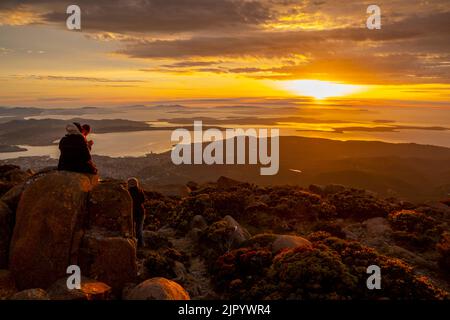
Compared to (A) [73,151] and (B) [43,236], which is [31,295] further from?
(A) [73,151]

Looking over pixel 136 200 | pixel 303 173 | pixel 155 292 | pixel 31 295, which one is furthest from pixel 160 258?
pixel 303 173

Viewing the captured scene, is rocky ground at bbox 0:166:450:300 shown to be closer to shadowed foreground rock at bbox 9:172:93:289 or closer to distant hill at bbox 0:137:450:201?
shadowed foreground rock at bbox 9:172:93:289

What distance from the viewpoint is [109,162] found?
496 feet

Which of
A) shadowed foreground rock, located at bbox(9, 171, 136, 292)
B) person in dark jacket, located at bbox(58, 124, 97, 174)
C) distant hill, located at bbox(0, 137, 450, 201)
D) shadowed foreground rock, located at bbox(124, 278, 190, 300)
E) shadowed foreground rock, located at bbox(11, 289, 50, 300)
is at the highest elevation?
person in dark jacket, located at bbox(58, 124, 97, 174)

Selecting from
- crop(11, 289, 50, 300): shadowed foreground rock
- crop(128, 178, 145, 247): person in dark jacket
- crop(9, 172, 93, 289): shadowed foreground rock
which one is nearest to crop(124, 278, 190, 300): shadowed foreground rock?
crop(9, 172, 93, 289): shadowed foreground rock

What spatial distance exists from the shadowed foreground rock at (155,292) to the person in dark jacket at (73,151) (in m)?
4.78

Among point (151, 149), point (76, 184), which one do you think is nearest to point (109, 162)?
point (151, 149)

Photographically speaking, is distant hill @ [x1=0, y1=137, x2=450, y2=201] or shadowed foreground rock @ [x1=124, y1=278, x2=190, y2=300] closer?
shadowed foreground rock @ [x1=124, y1=278, x2=190, y2=300]

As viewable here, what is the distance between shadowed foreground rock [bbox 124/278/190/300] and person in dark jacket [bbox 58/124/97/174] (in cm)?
478

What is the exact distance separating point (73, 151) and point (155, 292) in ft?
18.9

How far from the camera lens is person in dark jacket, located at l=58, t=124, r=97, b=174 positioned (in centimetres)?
1280

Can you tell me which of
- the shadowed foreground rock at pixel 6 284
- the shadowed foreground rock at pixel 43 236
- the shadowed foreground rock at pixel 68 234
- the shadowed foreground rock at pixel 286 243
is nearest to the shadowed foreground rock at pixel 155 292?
the shadowed foreground rock at pixel 68 234

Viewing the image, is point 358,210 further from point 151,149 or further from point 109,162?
point 151,149

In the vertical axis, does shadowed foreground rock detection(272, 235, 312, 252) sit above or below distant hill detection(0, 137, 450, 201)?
above
